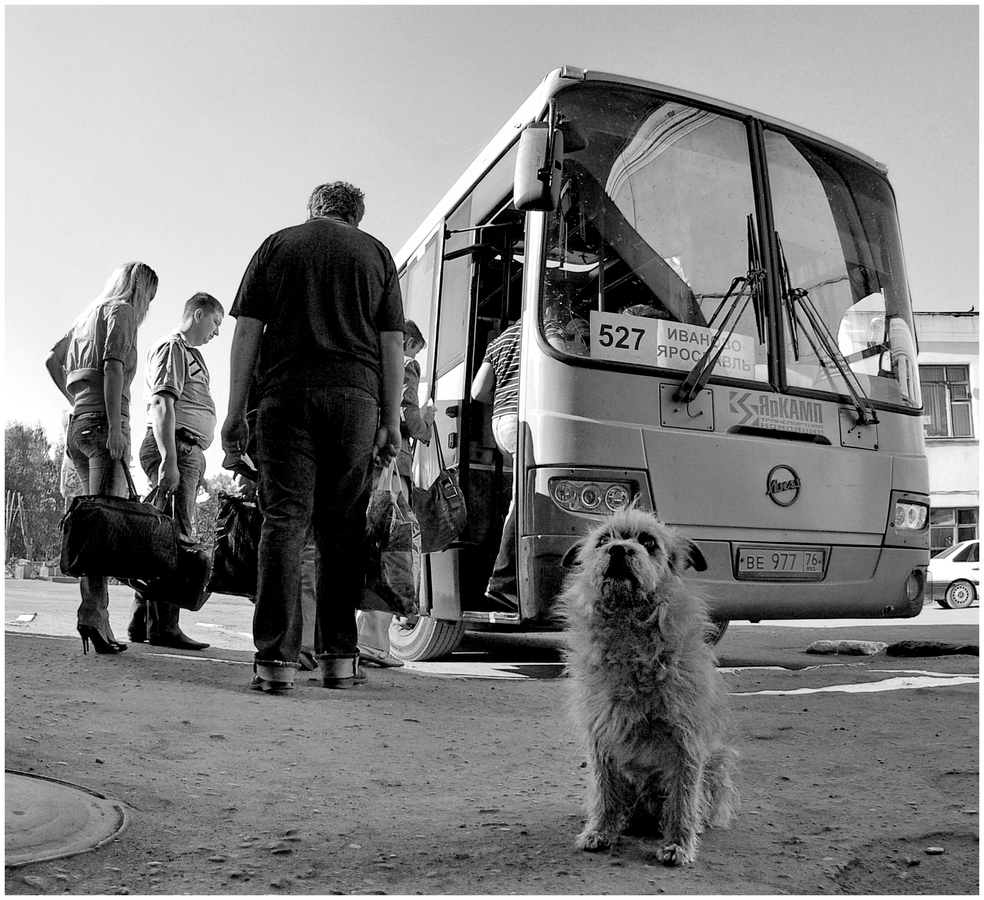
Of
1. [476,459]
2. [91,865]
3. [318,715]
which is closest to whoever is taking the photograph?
[91,865]

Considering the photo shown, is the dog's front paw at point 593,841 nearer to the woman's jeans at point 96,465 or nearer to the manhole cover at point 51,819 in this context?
the manhole cover at point 51,819

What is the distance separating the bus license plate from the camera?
17.6ft

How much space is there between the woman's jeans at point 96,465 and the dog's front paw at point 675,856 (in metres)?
3.68

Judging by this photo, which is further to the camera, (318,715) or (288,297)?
(288,297)

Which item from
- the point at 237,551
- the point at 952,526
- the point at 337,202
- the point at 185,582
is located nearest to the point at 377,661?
the point at 185,582

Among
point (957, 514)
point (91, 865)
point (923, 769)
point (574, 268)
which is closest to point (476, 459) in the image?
point (574, 268)

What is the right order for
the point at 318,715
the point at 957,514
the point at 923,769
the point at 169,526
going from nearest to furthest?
the point at 923,769 → the point at 318,715 → the point at 169,526 → the point at 957,514

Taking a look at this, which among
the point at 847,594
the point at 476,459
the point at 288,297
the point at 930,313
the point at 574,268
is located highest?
the point at 930,313

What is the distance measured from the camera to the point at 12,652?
5.49 meters

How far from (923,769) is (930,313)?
90.3ft

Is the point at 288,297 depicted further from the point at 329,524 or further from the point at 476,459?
the point at 476,459

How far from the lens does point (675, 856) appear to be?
8.40 ft

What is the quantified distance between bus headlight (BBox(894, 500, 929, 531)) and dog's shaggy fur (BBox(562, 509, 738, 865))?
3.55m

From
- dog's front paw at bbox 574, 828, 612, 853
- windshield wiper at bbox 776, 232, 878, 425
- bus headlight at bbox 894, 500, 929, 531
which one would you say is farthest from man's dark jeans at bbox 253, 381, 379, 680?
bus headlight at bbox 894, 500, 929, 531
